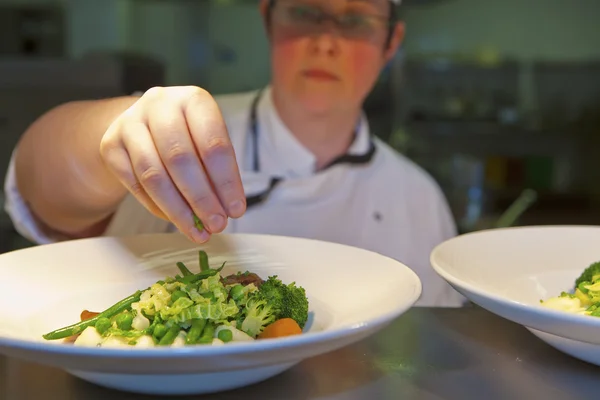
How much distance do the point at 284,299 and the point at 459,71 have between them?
2596 millimetres

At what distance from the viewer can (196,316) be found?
1.52 feet

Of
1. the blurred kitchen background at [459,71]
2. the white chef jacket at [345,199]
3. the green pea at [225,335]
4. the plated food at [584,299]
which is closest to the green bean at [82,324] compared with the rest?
the green pea at [225,335]

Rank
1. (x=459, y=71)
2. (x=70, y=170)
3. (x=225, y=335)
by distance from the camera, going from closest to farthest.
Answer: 1. (x=225, y=335)
2. (x=70, y=170)
3. (x=459, y=71)

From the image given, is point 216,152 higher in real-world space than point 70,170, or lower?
higher

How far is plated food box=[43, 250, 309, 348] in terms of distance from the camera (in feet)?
1.51

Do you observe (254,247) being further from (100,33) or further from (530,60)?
(530,60)

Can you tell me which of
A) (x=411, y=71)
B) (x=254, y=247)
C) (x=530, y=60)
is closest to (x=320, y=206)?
(x=254, y=247)

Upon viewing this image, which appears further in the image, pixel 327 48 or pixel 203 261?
pixel 327 48

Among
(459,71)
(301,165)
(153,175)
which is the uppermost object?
(153,175)

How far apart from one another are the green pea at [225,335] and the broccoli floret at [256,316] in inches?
1.1

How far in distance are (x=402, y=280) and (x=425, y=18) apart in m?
2.46

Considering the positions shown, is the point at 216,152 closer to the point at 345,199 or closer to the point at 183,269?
the point at 183,269

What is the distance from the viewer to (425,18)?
277 cm

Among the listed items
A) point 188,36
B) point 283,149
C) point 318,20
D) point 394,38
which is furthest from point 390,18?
point 188,36
